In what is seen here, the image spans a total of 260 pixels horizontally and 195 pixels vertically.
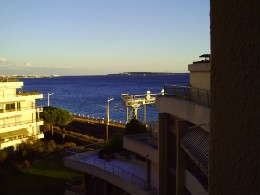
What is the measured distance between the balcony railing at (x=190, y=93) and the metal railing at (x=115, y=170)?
4.82 m

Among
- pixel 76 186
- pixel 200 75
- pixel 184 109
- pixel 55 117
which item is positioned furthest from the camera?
pixel 55 117

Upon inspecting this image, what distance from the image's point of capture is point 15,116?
41281 millimetres

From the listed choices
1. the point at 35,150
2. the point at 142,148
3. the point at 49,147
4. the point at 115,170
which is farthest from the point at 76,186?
the point at 49,147

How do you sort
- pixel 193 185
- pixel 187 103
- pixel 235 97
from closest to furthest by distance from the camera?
pixel 235 97 < pixel 193 185 < pixel 187 103

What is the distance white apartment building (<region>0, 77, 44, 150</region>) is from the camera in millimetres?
39438

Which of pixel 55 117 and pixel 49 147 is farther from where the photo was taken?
pixel 55 117

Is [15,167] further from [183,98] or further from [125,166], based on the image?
[183,98]

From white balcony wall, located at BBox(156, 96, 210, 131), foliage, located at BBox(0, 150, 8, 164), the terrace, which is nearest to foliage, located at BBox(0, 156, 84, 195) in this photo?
foliage, located at BBox(0, 150, 8, 164)

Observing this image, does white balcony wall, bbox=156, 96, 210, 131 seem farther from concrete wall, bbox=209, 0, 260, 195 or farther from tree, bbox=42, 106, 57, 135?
tree, bbox=42, 106, 57, 135

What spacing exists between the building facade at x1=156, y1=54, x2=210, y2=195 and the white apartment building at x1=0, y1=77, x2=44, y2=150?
27202 mm

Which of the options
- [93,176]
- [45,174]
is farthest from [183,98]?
[45,174]

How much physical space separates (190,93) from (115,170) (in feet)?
29.1

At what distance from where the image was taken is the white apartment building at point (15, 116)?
39438 mm

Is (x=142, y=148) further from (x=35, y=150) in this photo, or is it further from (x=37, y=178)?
(x=35, y=150)
